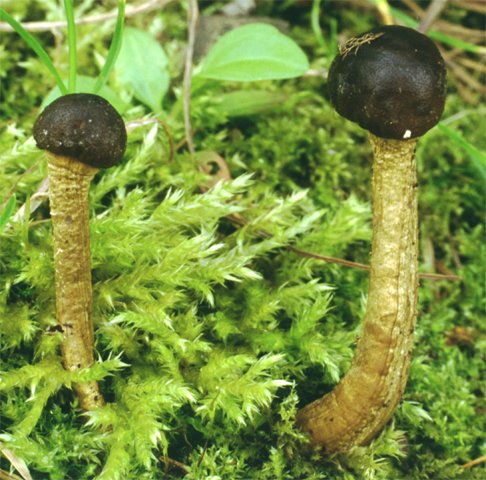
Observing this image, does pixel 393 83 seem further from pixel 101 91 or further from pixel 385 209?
pixel 101 91

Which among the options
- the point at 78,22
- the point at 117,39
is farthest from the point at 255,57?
the point at 78,22

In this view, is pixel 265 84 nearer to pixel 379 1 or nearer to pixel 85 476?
pixel 379 1

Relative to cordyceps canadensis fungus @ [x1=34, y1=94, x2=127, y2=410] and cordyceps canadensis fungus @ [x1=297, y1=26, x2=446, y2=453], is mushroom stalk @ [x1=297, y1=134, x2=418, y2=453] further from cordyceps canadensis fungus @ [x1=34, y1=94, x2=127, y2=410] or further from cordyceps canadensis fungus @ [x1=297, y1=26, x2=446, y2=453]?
cordyceps canadensis fungus @ [x1=34, y1=94, x2=127, y2=410]

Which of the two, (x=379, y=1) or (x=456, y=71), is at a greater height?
(x=379, y=1)

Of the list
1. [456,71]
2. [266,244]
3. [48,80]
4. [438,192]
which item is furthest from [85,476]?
[456,71]

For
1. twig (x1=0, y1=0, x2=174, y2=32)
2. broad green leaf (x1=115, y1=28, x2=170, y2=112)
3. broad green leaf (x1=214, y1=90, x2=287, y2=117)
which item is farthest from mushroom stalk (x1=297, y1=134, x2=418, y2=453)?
twig (x1=0, y1=0, x2=174, y2=32)

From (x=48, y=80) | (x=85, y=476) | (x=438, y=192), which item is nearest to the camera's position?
(x=85, y=476)

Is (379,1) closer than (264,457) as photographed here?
No
